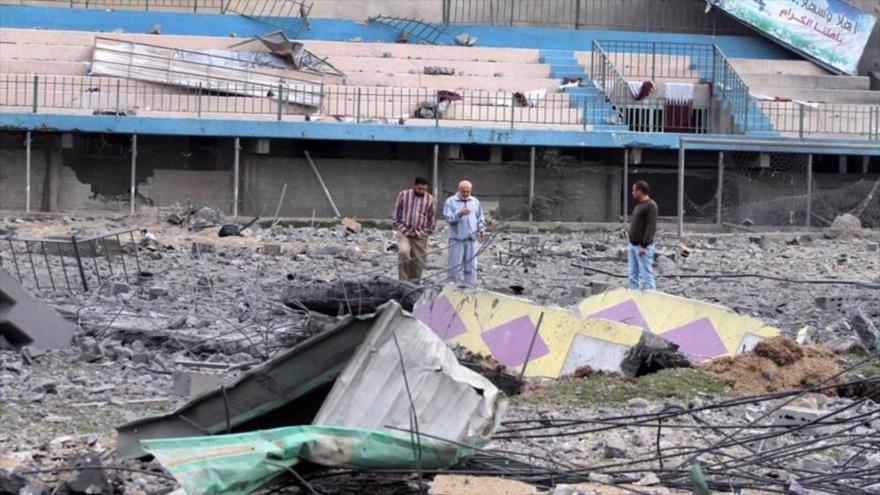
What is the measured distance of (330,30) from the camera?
124 ft

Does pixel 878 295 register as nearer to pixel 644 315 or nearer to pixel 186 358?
pixel 644 315

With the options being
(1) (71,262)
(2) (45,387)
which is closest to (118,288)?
(1) (71,262)

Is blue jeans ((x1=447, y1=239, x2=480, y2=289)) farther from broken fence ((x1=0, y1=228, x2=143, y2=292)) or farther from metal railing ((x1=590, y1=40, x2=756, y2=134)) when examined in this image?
metal railing ((x1=590, y1=40, x2=756, y2=134))

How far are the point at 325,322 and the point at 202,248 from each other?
10.5 m

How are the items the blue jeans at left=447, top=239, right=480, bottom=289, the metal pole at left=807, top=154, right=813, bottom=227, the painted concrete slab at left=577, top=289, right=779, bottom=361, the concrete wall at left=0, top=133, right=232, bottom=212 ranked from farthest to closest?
the concrete wall at left=0, top=133, right=232, bottom=212 → the metal pole at left=807, top=154, right=813, bottom=227 → the blue jeans at left=447, top=239, right=480, bottom=289 → the painted concrete slab at left=577, top=289, right=779, bottom=361

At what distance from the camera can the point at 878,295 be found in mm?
17984

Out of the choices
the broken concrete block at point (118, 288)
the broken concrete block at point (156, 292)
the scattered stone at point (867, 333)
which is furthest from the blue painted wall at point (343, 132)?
the scattered stone at point (867, 333)

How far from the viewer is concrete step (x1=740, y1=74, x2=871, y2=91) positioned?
35.8 m

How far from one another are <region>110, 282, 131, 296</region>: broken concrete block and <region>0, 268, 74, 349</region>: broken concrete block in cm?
369

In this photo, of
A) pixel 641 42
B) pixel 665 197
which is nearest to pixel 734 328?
pixel 665 197

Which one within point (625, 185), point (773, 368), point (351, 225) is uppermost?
point (625, 185)

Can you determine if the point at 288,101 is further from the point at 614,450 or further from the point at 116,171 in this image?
the point at 614,450

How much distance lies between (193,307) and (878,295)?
25.6 ft

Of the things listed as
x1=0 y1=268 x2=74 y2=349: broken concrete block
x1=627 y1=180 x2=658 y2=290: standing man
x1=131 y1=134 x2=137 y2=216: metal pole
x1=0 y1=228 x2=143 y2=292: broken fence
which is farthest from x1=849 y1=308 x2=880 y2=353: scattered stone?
x1=131 y1=134 x2=137 y2=216: metal pole
